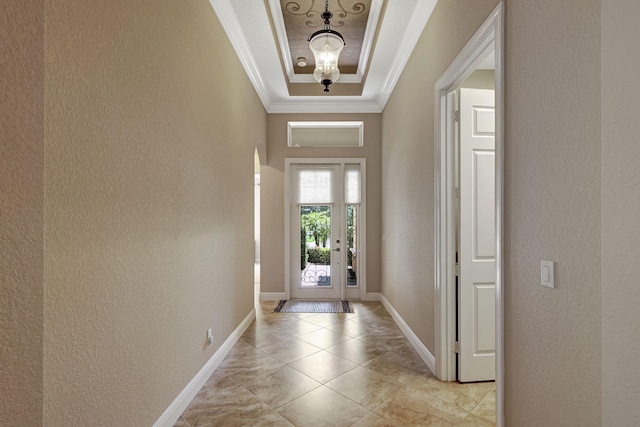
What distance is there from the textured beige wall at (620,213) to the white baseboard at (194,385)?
2.15m

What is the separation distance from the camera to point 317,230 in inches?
216

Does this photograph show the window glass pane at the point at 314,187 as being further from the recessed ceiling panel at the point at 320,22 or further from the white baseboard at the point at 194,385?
the white baseboard at the point at 194,385

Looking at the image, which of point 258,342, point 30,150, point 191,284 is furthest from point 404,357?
point 30,150

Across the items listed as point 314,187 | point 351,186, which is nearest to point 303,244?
point 314,187

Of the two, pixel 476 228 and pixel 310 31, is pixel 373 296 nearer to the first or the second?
pixel 476 228

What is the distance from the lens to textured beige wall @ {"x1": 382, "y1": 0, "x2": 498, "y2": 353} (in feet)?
8.04

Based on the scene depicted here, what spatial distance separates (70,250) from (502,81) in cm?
208

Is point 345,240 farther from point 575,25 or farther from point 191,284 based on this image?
point 575,25

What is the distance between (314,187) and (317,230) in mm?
697

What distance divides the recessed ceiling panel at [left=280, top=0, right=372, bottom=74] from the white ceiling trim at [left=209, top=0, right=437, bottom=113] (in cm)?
26

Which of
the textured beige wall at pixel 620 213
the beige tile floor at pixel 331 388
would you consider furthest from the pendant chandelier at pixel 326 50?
the beige tile floor at pixel 331 388

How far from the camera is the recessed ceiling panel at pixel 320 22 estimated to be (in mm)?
3260

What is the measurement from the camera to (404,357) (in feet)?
10.4

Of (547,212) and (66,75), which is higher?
(66,75)
